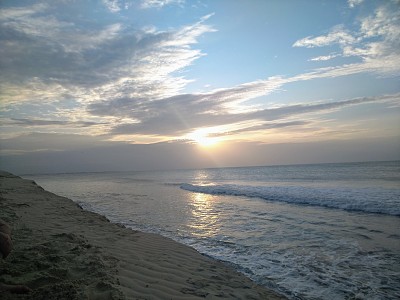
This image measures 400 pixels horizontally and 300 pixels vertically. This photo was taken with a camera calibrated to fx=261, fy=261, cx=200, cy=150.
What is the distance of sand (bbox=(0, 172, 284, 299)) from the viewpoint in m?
3.86

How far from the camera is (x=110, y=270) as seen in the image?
4.71 m

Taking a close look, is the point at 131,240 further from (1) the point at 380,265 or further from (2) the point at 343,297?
(1) the point at 380,265

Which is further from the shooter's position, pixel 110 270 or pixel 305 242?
pixel 305 242

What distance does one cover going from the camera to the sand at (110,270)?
12.7 feet

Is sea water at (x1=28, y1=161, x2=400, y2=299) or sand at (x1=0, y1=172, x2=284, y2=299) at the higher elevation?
sand at (x1=0, y1=172, x2=284, y2=299)

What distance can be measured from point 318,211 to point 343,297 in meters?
10.9

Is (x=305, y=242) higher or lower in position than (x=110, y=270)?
lower

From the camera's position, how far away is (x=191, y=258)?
669 cm

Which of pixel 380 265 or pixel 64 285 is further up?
pixel 64 285

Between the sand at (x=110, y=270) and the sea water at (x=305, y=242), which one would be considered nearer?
the sand at (x=110, y=270)

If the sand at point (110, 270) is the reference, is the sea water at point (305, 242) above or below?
below

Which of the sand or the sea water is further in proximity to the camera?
the sea water

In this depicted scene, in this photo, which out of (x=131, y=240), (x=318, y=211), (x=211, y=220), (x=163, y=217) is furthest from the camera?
(x=318, y=211)

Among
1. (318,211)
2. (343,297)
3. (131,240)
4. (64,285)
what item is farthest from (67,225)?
(318,211)
